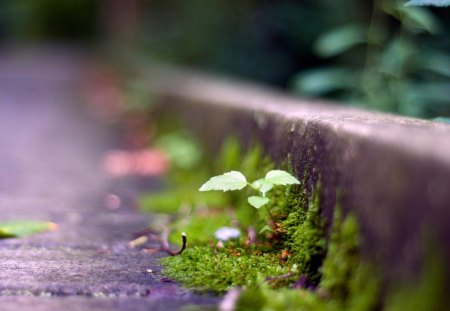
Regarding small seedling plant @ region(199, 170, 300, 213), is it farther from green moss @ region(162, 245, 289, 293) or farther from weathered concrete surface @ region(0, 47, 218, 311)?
weathered concrete surface @ region(0, 47, 218, 311)

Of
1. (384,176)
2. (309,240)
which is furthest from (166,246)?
(384,176)

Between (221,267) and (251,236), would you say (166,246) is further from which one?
(221,267)

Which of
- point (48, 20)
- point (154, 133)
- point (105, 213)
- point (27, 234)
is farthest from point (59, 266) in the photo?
point (48, 20)

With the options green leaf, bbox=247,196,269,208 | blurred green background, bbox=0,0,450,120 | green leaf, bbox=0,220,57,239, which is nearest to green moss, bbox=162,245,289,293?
green leaf, bbox=247,196,269,208

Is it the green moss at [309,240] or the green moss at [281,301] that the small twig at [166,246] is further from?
the green moss at [281,301]

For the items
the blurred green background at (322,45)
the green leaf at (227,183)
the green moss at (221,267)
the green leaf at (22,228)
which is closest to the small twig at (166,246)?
the green moss at (221,267)

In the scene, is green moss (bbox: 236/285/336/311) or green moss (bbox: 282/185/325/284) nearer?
green moss (bbox: 236/285/336/311)

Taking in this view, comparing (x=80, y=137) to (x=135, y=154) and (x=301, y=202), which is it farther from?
(x=301, y=202)
